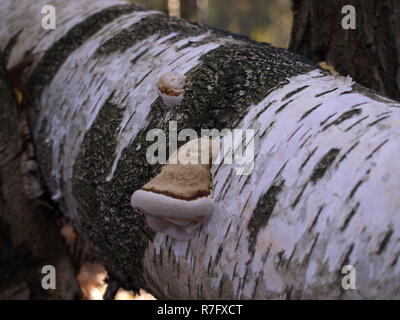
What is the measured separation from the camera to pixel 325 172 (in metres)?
1.13

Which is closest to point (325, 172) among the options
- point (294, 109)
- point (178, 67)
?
point (294, 109)

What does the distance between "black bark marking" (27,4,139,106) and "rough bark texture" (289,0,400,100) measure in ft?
3.89

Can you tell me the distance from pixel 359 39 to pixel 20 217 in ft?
7.63

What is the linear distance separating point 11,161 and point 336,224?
190cm

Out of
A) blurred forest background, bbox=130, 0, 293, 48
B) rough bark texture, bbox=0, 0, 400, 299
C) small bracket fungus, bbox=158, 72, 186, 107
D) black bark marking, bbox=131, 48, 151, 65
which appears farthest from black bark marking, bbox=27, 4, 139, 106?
blurred forest background, bbox=130, 0, 293, 48

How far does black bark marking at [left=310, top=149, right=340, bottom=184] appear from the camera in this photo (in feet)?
3.73

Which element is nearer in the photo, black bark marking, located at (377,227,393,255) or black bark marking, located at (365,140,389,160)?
black bark marking, located at (377,227,393,255)

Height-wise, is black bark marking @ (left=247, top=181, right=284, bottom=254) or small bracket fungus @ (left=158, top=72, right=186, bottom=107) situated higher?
small bracket fungus @ (left=158, top=72, right=186, bottom=107)

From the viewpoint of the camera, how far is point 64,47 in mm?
2283

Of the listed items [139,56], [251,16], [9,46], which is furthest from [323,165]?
[251,16]

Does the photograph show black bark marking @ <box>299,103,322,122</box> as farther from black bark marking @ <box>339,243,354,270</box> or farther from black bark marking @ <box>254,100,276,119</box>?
black bark marking @ <box>339,243,354,270</box>

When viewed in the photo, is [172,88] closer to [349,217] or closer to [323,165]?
[323,165]
